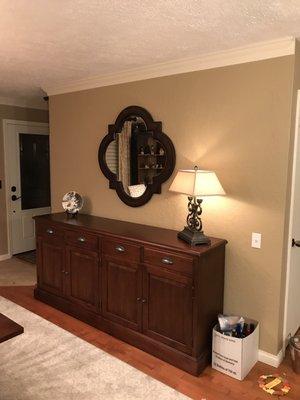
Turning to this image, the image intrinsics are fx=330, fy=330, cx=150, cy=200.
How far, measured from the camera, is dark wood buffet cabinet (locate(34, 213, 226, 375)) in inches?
98.6

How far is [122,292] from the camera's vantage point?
2926mm

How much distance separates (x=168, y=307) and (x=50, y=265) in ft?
5.15

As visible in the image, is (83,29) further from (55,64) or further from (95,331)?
(95,331)

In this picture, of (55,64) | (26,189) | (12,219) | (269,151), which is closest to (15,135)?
(26,189)

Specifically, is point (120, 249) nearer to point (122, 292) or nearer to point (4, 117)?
point (122, 292)

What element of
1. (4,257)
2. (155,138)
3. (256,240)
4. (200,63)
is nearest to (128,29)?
(200,63)

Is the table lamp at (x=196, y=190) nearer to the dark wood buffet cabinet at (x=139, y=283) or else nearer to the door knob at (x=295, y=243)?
the dark wood buffet cabinet at (x=139, y=283)

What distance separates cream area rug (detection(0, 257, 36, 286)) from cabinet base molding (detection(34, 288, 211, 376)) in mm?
754

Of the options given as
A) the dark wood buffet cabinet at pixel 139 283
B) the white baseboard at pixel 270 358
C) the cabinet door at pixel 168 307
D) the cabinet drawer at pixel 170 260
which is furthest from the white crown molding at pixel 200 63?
the white baseboard at pixel 270 358

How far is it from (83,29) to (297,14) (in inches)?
52.3

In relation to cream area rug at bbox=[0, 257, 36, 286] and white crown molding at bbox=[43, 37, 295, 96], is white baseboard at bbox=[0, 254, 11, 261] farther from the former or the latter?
white crown molding at bbox=[43, 37, 295, 96]

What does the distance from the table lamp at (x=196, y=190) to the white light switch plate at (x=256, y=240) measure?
1.18 feet

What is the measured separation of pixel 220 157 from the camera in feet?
9.05

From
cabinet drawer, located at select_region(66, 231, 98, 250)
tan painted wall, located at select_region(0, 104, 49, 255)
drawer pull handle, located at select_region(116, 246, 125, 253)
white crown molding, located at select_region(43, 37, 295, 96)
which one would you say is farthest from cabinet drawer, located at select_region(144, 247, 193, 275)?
tan painted wall, located at select_region(0, 104, 49, 255)
